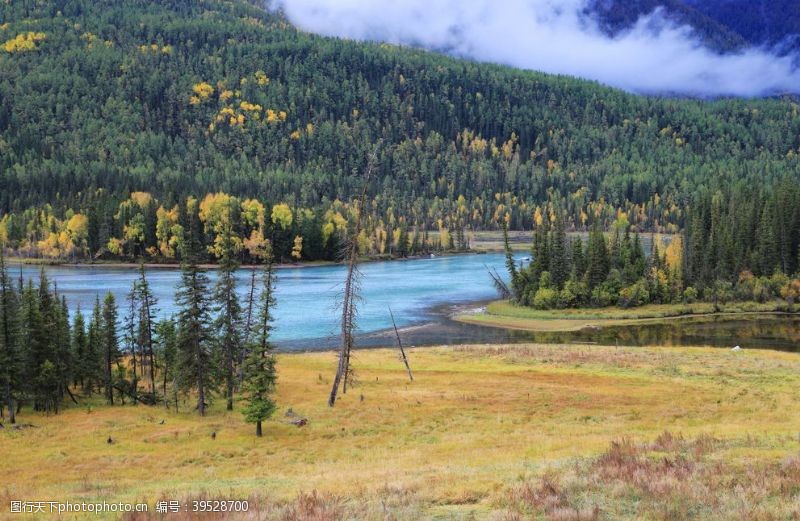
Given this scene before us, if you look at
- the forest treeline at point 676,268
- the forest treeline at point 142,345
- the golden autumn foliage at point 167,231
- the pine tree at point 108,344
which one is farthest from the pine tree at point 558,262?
the golden autumn foliage at point 167,231

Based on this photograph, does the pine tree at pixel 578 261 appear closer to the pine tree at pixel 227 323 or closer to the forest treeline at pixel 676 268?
the forest treeline at pixel 676 268

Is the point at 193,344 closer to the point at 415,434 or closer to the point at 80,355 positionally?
the point at 80,355

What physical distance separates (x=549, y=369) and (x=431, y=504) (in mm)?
48297

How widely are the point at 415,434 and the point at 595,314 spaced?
7947 cm

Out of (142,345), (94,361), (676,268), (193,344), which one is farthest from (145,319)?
(676,268)

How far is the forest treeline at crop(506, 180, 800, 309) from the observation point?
117875 millimetres

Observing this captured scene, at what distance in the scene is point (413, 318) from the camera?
110 meters

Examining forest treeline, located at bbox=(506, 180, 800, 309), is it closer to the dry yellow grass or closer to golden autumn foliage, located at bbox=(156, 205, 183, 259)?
the dry yellow grass

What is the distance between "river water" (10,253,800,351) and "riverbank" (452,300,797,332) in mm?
3390

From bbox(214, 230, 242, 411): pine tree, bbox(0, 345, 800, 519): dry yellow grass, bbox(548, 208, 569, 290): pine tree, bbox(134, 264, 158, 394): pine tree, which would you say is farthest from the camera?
bbox(548, 208, 569, 290): pine tree

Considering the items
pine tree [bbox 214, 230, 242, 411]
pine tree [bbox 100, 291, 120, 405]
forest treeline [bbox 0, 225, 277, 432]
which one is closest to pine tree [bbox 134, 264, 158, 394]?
forest treeline [bbox 0, 225, 277, 432]

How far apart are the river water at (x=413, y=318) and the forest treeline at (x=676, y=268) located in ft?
31.0

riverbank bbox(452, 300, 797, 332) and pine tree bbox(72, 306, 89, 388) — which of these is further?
riverbank bbox(452, 300, 797, 332)

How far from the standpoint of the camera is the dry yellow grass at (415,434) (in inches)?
921
